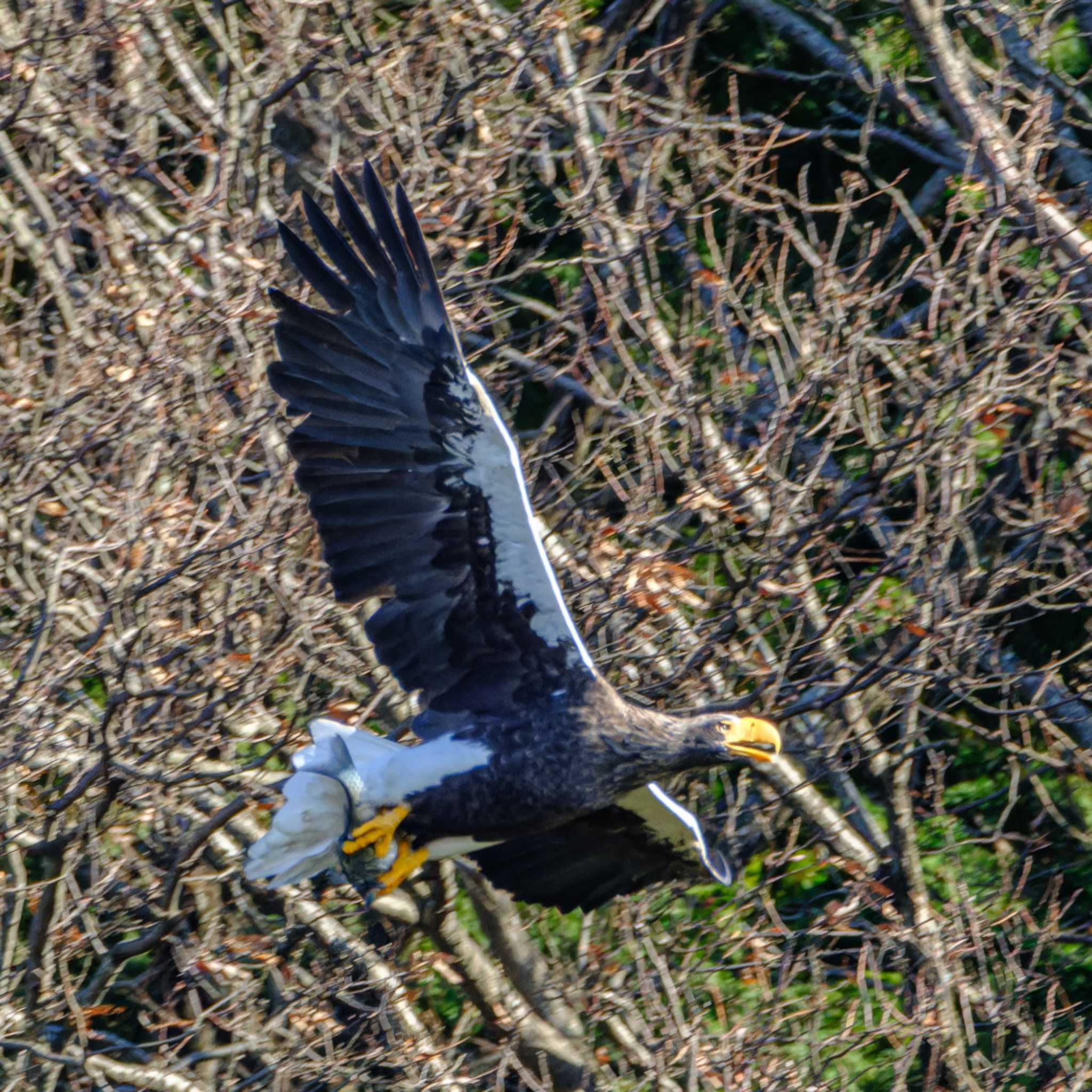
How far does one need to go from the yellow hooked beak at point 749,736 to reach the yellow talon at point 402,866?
0.93 metres

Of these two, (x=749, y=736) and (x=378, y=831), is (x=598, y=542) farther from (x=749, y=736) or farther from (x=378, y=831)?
(x=378, y=831)

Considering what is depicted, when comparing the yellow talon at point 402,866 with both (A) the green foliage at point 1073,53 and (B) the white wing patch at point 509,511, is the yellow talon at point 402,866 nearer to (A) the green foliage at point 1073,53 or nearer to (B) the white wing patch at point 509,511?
(B) the white wing patch at point 509,511

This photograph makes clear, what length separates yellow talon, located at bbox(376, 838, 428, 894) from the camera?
4.96 m

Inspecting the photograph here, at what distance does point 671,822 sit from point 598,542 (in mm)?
988

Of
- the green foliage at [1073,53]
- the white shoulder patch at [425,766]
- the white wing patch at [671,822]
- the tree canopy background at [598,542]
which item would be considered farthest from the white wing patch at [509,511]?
the green foliage at [1073,53]

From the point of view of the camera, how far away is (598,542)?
5707 millimetres

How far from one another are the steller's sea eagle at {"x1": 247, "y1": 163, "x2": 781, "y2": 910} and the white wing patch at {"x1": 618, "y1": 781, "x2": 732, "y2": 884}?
8 cm

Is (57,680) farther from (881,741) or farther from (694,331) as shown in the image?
(881,741)

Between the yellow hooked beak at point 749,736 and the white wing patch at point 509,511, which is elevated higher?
the white wing patch at point 509,511

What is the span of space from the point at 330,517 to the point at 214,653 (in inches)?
24.7

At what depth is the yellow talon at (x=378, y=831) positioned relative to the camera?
4.91 m

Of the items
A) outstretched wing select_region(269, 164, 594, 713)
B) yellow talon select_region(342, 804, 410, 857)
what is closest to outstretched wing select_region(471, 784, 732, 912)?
yellow talon select_region(342, 804, 410, 857)

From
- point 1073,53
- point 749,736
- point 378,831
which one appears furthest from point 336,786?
point 1073,53

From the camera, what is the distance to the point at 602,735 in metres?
4.78
